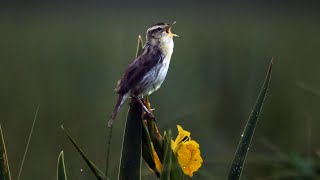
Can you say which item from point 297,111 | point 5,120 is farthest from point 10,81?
point 297,111

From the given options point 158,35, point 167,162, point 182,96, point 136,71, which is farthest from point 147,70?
point 182,96

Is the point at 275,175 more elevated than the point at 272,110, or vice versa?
the point at 275,175

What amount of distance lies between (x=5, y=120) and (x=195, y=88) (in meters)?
1.61

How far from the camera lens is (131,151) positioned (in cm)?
172

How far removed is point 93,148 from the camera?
4445mm

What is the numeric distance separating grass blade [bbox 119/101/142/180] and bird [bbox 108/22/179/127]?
47mm

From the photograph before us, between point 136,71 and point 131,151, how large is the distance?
1.10 feet

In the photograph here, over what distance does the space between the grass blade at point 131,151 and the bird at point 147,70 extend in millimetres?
47

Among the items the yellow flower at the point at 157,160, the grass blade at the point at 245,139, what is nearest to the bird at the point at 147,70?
the yellow flower at the point at 157,160

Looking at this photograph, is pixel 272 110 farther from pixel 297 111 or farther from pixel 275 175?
pixel 275 175

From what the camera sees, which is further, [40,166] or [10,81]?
[10,81]

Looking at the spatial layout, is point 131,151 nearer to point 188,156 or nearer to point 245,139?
point 188,156

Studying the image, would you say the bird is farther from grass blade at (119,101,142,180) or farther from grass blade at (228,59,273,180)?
grass blade at (228,59,273,180)

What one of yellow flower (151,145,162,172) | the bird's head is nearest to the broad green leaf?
yellow flower (151,145,162,172)
